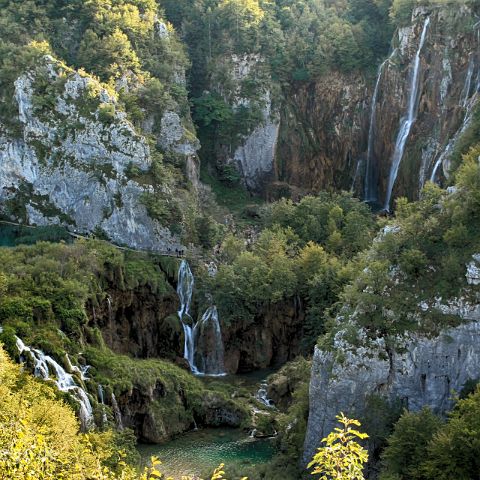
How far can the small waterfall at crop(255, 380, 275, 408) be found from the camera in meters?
36.0

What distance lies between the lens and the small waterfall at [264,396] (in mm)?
36031

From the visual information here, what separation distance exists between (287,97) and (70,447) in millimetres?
41380

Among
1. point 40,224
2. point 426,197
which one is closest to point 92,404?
point 426,197

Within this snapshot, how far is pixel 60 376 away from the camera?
28844 millimetres

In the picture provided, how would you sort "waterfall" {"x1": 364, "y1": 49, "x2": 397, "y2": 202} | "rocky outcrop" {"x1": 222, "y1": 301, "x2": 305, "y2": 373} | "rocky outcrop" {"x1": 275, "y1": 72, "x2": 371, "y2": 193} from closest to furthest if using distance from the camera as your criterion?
"rocky outcrop" {"x1": 222, "y1": 301, "x2": 305, "y2": 373} < "waterfall" {"x1": 364, "y1": 49, "x2": 397, "y2": 202} < "rocky outcrop" {"x1": 275, "y1": 72, "x2": 371, "y2": 193}

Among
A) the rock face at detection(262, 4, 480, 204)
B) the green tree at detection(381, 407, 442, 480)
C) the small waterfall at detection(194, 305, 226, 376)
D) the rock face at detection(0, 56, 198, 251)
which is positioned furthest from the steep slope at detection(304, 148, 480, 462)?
the rock face at detection(0, 56, 198, 251)

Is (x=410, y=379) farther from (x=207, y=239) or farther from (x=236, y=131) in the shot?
(x=236, y=131)

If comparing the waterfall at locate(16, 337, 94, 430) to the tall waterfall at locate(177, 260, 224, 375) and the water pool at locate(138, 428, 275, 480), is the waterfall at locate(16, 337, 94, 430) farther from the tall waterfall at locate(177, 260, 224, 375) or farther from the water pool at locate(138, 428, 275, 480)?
the tall waterfall at locate(177, 260, 224, 375)

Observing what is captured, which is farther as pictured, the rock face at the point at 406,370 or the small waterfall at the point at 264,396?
the small waterfall at the point at 264,396

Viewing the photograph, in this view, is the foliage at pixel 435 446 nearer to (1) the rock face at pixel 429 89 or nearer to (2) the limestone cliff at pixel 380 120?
(2) the limestone cliff at pixel 380 120

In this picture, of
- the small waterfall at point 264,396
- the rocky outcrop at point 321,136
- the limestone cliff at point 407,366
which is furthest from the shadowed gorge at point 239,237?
the small waterfall at point 264,396

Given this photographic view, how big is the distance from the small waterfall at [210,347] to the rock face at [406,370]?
14.0 meters

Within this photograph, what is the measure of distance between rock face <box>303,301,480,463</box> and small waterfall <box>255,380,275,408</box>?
28.3 ft

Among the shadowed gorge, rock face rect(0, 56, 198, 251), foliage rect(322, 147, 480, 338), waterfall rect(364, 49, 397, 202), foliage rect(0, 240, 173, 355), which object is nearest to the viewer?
the shadowed gorge
